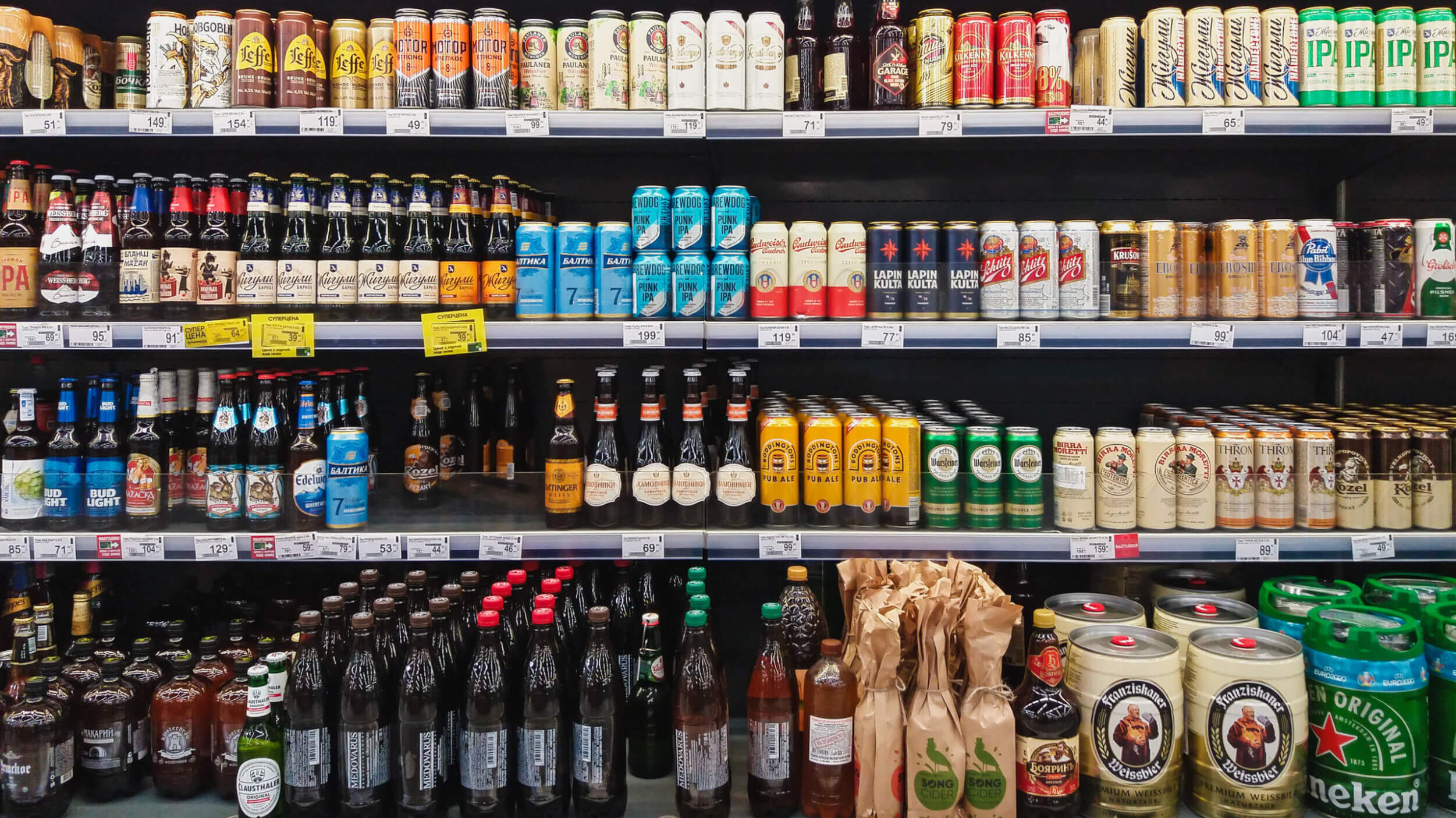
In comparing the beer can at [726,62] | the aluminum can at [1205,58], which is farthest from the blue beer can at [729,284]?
the aluminum can at [1205,58]

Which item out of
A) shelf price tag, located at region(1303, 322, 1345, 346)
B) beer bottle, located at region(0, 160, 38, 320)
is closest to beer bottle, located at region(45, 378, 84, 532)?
beer bottle, located at region(0, 160, 38, 320)

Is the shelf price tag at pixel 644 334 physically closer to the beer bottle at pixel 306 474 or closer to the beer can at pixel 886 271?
the beer can at pixel 886 271

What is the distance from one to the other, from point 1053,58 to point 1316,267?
0.83 m

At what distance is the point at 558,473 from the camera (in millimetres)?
2260

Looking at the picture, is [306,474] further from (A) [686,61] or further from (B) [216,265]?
(A) [686,61]

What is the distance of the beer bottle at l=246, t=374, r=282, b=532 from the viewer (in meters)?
2.24

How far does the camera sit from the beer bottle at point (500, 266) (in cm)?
231

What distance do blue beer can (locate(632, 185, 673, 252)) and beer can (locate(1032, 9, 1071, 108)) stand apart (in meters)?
1.00

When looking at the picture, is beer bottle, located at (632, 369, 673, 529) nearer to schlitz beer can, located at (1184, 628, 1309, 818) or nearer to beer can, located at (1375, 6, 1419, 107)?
schlitz beer can, located at (1184, 628, 1309, 818)

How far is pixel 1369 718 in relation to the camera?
6.08 ft

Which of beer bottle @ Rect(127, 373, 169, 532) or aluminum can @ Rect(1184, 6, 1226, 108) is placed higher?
aluminum can @ Rect(1184, 6, 1226, 108)

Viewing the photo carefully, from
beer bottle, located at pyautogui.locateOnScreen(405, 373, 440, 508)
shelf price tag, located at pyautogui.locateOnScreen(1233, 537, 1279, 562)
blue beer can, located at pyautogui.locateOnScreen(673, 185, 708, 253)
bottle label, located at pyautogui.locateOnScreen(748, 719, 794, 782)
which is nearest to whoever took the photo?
bottle label, located at pyautogui.locateOnScreen(748, 719, 794, 782)

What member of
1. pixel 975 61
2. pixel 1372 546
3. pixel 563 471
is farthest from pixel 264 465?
pixel 1372 546

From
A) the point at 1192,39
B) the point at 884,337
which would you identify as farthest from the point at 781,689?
the point at 1192,39
